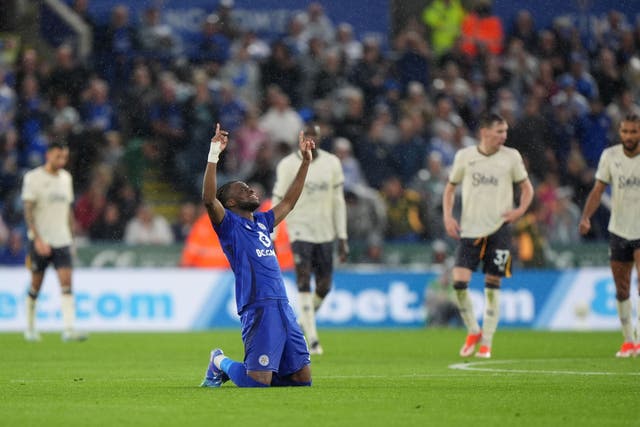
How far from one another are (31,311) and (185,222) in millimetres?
4915

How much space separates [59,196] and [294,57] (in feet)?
28.5

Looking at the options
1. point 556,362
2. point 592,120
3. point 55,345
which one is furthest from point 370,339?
point 592,120

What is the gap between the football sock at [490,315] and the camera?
15148 millimetres

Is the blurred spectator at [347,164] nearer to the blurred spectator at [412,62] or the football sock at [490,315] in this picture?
the blurred spectator at [412,62]

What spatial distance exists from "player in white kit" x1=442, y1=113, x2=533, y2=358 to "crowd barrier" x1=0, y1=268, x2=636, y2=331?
304 inches

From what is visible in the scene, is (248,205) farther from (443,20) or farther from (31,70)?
(443,20)

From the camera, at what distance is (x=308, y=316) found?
16.4 metres

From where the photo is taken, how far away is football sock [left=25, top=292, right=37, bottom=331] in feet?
65.0

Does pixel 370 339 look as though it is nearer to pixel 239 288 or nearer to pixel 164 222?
pixel 164 222

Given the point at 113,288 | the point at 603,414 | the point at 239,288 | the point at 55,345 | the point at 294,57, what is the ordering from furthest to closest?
the point at 294,57
the point at 113,288
the point at 55,345
the point at 239,288
the point at 603,414

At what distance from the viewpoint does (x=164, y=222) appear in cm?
2411

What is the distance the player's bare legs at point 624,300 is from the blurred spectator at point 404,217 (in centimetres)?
967

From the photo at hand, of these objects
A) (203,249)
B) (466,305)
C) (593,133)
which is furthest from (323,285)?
(593,133)

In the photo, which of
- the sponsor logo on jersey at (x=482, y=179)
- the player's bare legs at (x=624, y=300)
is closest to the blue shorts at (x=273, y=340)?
the sponsor logo on jersey at (x=482, y=179)
